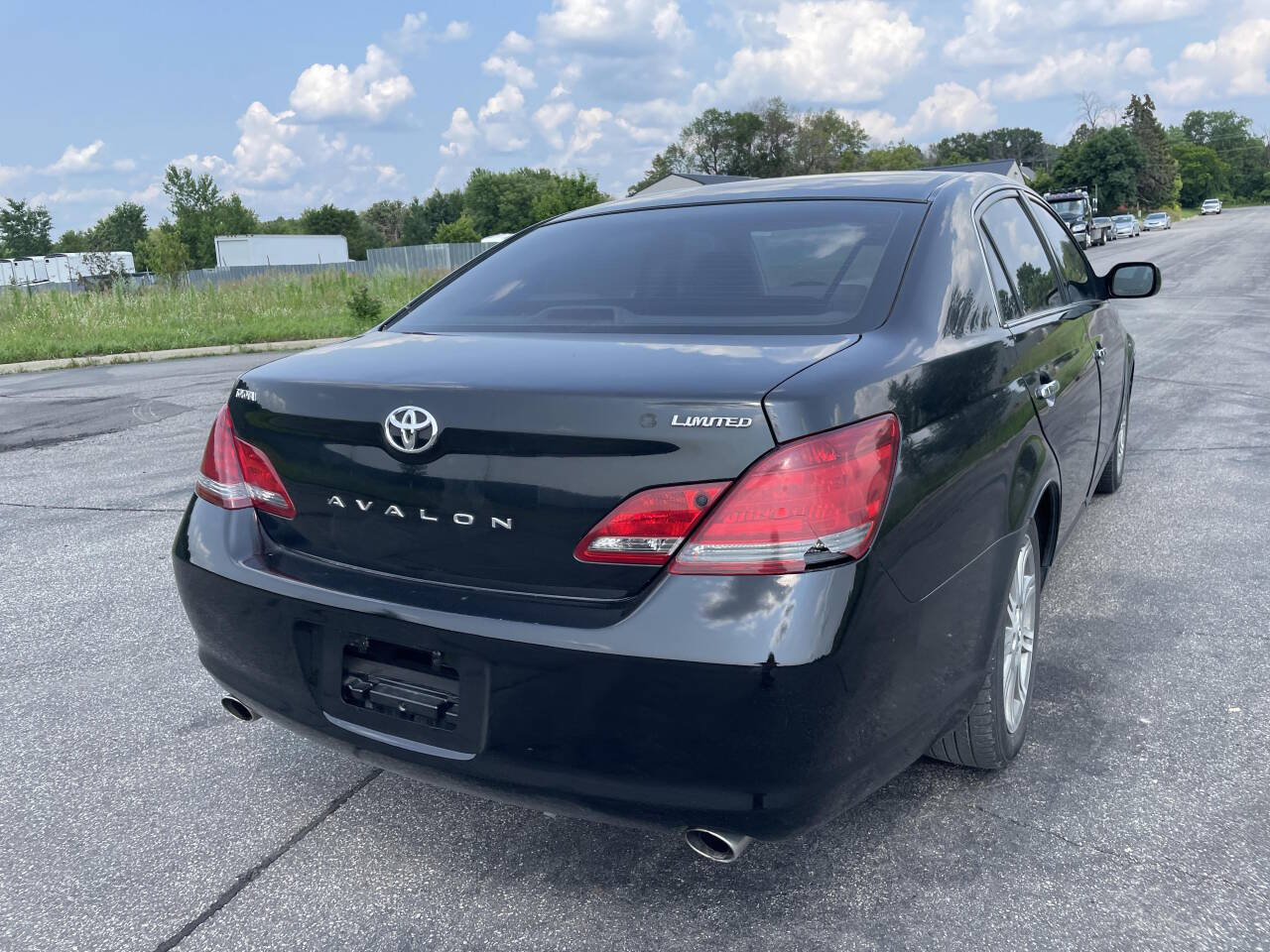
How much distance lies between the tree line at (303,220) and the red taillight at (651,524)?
30.4 metres

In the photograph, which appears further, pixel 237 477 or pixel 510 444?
pixel 237 477

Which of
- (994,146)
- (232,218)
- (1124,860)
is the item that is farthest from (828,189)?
(994,146)

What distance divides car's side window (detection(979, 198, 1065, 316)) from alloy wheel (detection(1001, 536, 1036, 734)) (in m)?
0.83

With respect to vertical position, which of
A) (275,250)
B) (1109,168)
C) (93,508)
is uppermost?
(1109,168)

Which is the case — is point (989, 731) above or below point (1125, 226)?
below

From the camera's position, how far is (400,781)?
9.68 ft

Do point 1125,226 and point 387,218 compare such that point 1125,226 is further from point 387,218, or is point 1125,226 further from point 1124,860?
point 387,218

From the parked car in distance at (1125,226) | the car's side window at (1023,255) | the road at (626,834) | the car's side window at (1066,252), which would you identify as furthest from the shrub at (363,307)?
the parked car in distance at (1125,226)

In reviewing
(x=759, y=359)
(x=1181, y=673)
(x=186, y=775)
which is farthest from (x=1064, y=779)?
(x=186, y=775)

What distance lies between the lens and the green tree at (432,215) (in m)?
120

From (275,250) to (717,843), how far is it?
2483 inches

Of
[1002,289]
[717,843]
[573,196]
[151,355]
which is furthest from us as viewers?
[573,196]

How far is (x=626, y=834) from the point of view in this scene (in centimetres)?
266

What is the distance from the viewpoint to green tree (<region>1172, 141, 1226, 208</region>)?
129 meters
